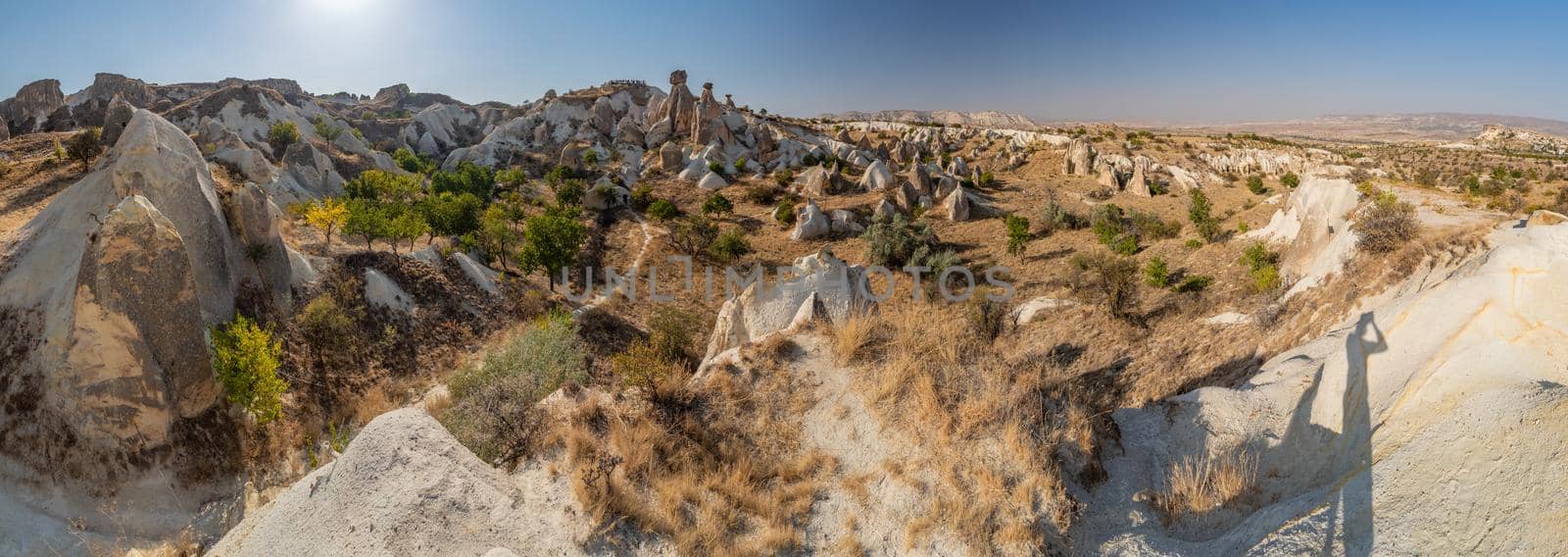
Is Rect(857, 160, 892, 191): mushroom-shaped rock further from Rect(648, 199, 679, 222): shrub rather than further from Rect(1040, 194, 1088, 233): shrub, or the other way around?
Rect(648, 199, 679, 222): shrub

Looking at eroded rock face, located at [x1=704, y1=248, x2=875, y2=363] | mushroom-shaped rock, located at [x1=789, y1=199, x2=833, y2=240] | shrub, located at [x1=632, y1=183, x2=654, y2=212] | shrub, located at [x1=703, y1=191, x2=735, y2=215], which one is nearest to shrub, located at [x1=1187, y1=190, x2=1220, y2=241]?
eroded rock face, located at [x1=704, y1=248, x2=875, y2=363]

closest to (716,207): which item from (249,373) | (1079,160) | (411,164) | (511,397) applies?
(249,373)

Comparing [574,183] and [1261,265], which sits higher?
[574,183]

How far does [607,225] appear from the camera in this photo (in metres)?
36.0

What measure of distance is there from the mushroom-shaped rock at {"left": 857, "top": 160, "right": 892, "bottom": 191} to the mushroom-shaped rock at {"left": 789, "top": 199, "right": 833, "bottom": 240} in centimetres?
1027

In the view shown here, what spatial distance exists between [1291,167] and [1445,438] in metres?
38.5

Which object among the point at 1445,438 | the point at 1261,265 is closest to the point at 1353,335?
the point at 1445,438

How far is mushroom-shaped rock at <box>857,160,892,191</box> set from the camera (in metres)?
42.0

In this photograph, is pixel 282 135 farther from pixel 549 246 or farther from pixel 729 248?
pixel 729 248

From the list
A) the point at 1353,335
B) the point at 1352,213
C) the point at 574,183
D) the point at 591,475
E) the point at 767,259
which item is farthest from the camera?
the point at 574,183

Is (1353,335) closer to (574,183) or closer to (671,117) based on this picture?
(574,183)

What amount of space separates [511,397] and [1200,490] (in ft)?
29.8

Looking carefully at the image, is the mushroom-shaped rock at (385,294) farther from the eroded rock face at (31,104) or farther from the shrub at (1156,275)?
the eroded rock face at (31,104)

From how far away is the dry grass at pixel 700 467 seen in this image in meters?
5.71
